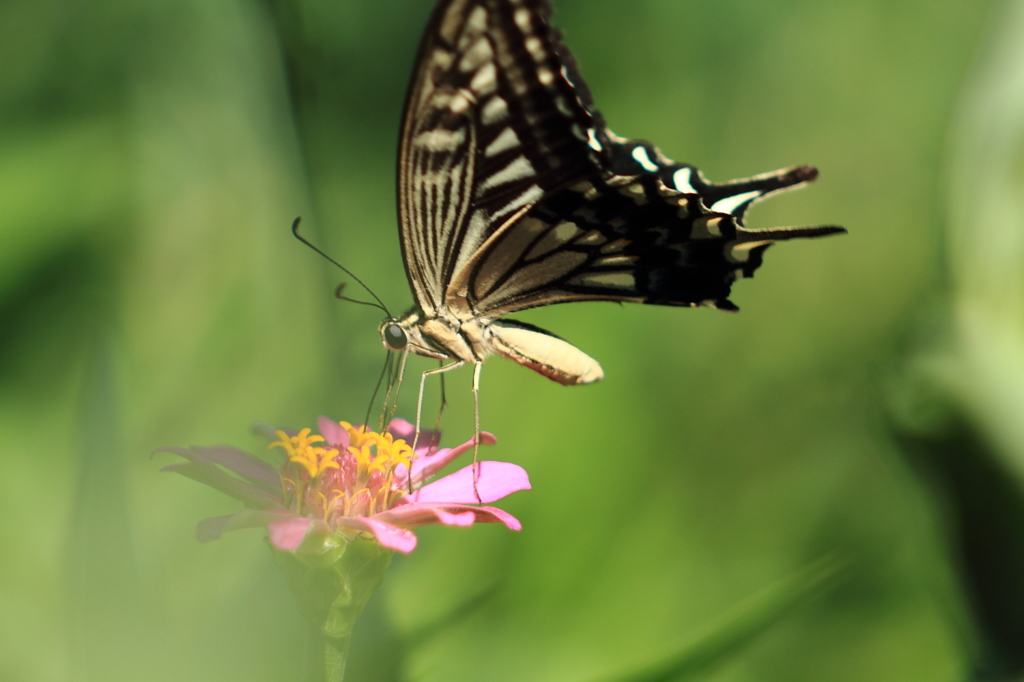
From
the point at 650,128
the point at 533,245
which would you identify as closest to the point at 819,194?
the point at 650,128

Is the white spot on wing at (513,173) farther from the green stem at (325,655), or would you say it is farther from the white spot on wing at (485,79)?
the green stem at (325,655)

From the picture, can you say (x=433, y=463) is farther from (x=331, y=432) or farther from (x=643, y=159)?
(x=643, y=159)

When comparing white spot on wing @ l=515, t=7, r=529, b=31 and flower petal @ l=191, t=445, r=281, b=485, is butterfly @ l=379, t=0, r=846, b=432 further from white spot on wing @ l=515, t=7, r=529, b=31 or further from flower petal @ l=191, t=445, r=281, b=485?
flower petal @ l=191, t=445, r=281, b=485

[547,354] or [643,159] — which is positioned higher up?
[643,159]

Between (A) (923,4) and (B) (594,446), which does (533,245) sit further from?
(A) (923,4)

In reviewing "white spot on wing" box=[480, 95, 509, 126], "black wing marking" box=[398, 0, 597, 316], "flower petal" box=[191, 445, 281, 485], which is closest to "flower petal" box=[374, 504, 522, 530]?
→ "flower petal" box=[191, 445, 281, 485]

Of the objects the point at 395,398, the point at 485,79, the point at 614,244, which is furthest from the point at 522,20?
the point at 395,398
